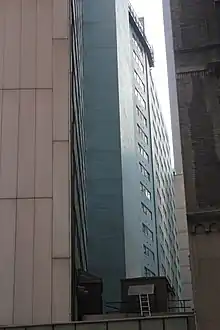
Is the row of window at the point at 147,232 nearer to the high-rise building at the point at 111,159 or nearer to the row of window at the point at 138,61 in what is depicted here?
the high-rise building at the point at 111,159

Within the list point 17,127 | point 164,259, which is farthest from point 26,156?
point 164,259

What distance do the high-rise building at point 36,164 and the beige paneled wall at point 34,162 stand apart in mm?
33

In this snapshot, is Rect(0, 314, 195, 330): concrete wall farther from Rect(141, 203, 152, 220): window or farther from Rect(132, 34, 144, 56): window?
Rect(132, 34, 144, 56): window

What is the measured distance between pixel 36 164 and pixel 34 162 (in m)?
0.11

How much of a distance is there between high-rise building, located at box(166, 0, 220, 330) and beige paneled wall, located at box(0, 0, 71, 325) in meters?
5.51

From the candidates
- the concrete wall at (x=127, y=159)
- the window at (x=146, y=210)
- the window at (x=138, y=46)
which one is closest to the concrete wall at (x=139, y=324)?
the concrete wall at (x=127, y=159)

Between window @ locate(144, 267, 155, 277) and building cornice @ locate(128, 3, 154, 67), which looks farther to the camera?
building cornice @ locate(128, 3, 154, 67)

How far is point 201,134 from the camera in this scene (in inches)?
722

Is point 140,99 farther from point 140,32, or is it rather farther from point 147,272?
point 147,272

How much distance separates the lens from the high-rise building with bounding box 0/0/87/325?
67.3 feet

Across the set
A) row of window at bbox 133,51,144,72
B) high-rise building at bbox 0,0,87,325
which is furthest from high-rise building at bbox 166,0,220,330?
row of window at bbox 133,51,144,72

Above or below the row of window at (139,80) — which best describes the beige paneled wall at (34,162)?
below

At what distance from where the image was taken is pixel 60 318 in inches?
792

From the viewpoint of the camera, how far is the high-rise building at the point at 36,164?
20.5 m
